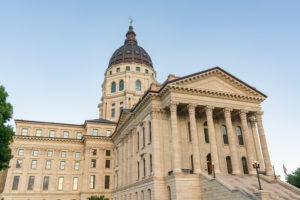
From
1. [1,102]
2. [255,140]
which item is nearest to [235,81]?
[255,140]

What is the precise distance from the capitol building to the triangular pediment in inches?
5.3

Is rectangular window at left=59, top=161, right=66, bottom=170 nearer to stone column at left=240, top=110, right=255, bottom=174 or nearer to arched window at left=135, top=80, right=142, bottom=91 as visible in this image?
arched window at left=135, top=80, right=142, bottom=91

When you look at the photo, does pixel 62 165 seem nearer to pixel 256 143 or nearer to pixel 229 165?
pixel 229 165

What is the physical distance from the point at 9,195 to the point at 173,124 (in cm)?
3648

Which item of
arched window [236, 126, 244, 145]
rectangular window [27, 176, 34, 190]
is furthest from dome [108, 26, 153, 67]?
arched window [236, 126, 244, 145]

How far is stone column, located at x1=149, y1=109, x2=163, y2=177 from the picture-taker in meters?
30.3

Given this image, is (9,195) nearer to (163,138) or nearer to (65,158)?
(65,158)

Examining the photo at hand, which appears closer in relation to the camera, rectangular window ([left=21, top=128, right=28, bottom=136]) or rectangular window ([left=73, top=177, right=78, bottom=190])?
rectangular window ([left=73, top=177, right=78, bottom=190])

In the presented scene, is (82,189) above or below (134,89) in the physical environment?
below

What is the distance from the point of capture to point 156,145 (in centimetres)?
3148

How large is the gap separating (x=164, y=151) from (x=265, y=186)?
11.8 m

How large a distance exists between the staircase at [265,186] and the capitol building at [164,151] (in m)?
0.11

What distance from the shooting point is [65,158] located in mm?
52781

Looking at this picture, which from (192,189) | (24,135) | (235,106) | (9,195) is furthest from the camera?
(24,135)
